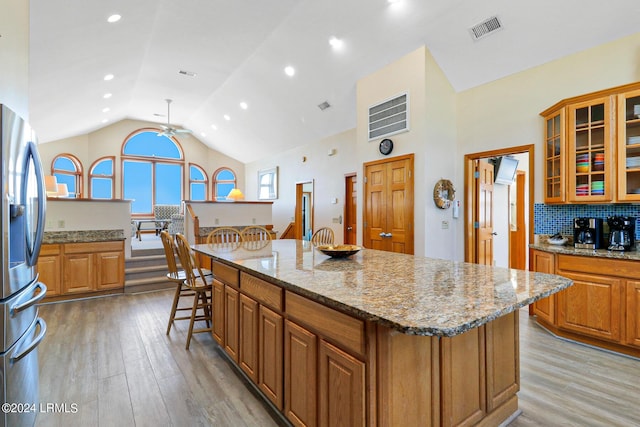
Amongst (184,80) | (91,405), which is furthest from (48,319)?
(184,80)

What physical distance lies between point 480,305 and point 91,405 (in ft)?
7.87

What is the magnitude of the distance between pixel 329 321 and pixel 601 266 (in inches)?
110

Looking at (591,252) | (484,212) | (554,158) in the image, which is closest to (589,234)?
(591,252)

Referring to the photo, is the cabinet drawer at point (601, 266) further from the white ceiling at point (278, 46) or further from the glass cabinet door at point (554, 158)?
the white ceiling at point (278, 46)

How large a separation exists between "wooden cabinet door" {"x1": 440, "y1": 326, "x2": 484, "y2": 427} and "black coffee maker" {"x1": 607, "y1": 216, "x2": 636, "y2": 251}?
2.26 m

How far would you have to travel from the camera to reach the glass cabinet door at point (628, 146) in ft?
9.21

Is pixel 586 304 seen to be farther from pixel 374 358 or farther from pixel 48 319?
pixel 48 319

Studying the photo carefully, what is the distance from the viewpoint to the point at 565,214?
3.46 metres

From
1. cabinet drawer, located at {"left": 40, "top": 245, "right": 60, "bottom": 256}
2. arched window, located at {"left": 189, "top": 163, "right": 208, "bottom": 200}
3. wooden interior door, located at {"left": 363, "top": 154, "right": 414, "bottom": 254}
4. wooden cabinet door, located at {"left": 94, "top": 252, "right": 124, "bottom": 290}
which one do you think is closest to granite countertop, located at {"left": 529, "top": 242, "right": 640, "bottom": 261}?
wooden interior door, located at {"left": 363, "top": 154, "right": 414, "bottom": 254}

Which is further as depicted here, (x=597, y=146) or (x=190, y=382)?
(x=597, y=146)

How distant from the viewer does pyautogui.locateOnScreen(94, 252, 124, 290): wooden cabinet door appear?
4.53m

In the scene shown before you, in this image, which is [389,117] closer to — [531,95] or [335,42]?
[335,42]

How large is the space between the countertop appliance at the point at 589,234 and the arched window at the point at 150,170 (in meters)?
10.3

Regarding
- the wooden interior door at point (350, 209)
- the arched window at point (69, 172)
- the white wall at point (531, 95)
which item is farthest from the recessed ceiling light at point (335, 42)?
the arched window at point (69, 172)
